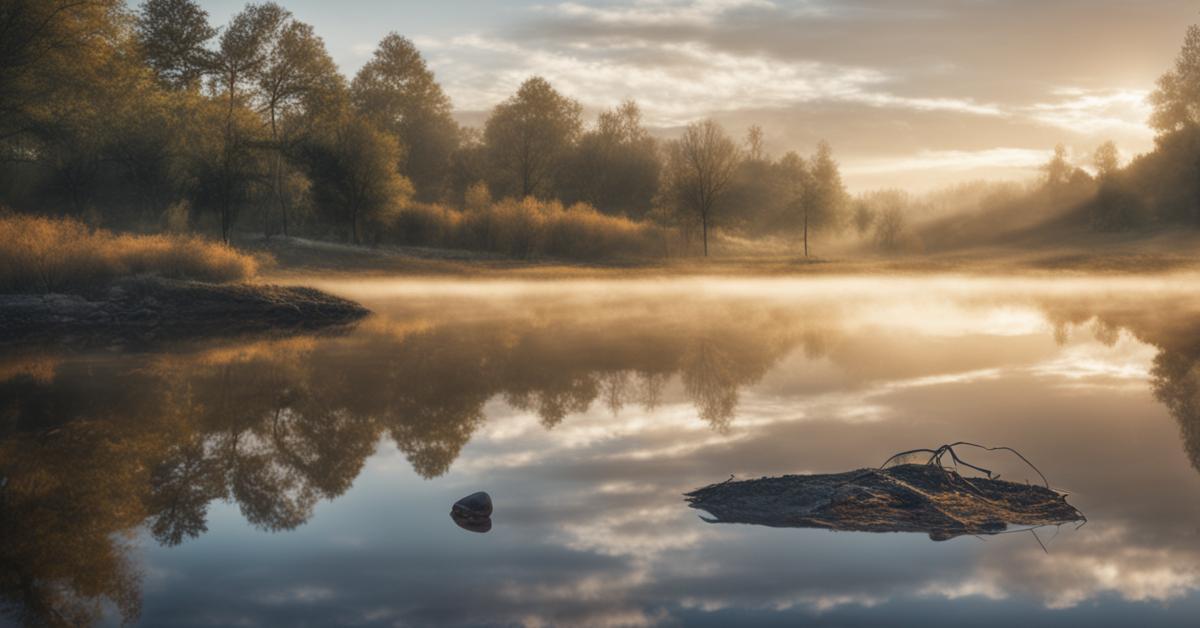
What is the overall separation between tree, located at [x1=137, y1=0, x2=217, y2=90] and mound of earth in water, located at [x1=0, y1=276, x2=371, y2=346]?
40344 mm

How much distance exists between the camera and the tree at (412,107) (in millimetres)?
76125

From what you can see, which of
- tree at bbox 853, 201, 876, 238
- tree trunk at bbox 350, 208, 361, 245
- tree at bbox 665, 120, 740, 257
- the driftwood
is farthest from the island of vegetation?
tree at bbox 853, 201, 876, 238

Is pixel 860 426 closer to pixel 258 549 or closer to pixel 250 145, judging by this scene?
pixel 258 549

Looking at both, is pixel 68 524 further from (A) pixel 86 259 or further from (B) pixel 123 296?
(A) pixel 86 259

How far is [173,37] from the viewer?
187 feet

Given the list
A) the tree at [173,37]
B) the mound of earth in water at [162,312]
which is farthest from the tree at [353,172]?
the mound of earth in water at [162,312]

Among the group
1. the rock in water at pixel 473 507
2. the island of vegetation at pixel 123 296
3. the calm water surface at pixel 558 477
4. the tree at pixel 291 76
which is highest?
the tree at pixel 291 76

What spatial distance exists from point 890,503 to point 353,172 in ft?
145

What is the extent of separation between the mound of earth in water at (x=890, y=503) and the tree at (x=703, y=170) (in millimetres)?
49545

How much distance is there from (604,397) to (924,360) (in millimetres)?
6508

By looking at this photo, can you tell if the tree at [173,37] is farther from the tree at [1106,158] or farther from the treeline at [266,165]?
the tree at [1106,158]

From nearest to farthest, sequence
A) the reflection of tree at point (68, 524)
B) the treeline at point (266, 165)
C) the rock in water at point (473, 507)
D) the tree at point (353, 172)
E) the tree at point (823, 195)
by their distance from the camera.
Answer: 1. the reflection of tree at point (68, 524)
2. the rock in water at point (473, 507)
3. the treeline at point (266, 165)
4. the tree at point (353, 172)
5. the tree at point (823, 195)

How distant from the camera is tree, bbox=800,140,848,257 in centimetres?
6619

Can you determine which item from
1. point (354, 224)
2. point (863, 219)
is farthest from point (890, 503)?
point (863, 219)
